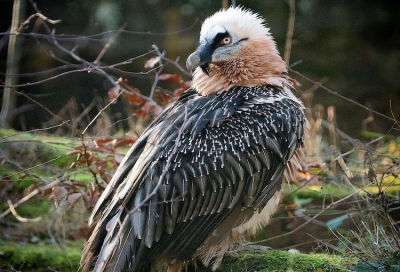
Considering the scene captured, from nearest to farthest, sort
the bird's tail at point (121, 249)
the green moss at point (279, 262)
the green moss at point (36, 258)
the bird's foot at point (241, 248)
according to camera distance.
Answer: the bird's tail at point (121, 249) < the green moss at point (279, 262) < the bird's foot at point (241, 248) < the green moss at point (36, 258)

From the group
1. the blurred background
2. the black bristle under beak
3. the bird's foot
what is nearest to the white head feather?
the black bristle under beak

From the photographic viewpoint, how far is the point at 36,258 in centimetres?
588

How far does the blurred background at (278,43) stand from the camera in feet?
42.5

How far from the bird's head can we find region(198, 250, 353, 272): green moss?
131 cm

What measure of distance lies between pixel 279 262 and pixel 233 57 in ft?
5.38

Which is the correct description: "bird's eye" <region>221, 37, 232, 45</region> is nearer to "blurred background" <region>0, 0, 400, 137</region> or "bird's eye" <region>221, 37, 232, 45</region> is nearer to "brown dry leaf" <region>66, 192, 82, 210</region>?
"brown dry leaf" <region>66, 192, 82, 210</region>

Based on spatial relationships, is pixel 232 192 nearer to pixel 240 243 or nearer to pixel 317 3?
pixel 240 243

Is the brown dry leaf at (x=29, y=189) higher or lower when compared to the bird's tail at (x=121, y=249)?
higher

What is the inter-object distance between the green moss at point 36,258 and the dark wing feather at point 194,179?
1.23 m

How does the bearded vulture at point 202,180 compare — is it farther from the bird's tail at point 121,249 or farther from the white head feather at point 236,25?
the white head feather at point 236,25

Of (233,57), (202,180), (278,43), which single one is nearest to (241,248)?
(202,180)

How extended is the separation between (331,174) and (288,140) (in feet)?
8.65

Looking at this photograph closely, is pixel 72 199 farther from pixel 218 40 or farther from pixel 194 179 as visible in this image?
pixel 218 40

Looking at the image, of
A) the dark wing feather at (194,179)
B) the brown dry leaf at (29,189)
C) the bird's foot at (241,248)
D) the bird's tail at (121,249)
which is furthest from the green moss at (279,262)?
the brown dry leaf at (29,189)
